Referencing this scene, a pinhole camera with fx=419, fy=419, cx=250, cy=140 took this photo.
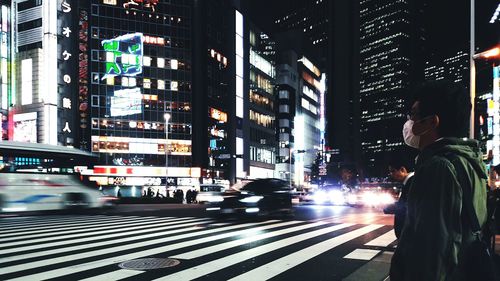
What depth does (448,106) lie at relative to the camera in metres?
1.88

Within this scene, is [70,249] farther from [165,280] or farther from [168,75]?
[168,75]

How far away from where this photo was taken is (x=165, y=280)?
18.3 ft

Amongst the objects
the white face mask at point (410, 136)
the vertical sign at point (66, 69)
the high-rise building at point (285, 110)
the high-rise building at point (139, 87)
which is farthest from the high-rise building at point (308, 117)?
the white face mask at point (410, 136)

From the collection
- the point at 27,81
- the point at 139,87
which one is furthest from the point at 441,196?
the point at 139,87

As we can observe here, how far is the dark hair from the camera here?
73.7 inches

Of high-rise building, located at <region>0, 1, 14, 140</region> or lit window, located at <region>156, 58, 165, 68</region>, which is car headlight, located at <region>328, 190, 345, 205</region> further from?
lit window, located at <region>156, 58, 165, 68</region>

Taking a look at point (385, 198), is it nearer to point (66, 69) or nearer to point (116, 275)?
point (116, 275)

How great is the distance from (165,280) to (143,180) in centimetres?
5730

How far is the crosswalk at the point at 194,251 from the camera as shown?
6.07m

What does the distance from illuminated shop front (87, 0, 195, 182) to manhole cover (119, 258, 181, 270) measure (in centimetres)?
5068

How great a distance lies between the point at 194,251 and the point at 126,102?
56142mm

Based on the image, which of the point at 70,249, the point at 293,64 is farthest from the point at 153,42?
the point at 70,249

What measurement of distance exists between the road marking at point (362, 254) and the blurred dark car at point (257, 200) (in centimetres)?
689

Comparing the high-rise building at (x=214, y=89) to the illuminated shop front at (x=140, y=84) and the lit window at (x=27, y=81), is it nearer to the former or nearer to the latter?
the illuminated shop front at (x=140, y=84)
